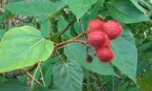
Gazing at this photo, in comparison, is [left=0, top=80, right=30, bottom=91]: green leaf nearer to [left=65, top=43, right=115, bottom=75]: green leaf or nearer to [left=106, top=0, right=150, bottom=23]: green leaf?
[left=65, top=43, right=115, bottom=75]: green leaf

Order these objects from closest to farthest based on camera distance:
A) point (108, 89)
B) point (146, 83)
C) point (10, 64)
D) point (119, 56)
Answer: point (10, 64) < point (119, 56) < point (146, 83) < point (108, 89)

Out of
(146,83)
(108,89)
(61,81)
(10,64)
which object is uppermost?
(10,64)

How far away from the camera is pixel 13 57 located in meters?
0.75

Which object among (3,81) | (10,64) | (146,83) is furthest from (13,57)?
(146,83)

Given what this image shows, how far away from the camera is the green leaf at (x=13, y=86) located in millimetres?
1031

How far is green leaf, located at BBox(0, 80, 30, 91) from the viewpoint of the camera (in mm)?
1031

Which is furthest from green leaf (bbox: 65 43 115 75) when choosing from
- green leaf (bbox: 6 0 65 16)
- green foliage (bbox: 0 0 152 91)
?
green leaf (bbox: 6 0 65 16)

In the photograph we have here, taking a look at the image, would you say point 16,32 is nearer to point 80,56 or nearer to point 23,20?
point 80,56

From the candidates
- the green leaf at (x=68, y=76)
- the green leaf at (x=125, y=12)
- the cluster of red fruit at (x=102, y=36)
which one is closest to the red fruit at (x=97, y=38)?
the cluster of red fruit at (x=102, y=36)

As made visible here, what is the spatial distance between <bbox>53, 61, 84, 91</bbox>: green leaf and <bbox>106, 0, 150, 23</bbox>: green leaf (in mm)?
204

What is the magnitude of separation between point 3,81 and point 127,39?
0.35m

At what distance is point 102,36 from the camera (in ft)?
2.72

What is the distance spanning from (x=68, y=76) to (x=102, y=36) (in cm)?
29

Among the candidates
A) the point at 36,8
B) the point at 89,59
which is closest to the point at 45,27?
the point at 36,8
